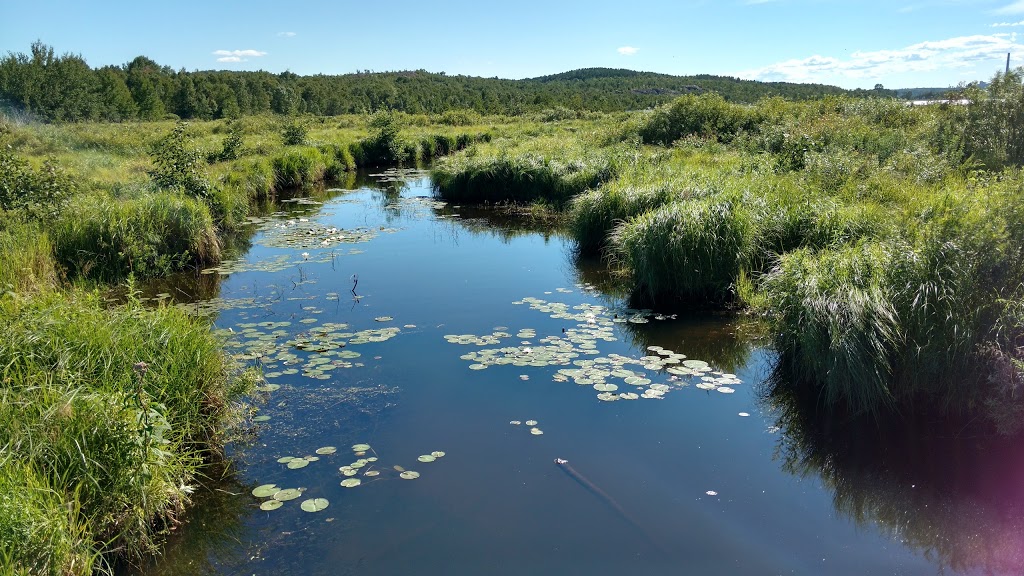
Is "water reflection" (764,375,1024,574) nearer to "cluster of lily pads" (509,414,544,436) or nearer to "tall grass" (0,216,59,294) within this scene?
"cluster of lily pads" (509,414,544,436)

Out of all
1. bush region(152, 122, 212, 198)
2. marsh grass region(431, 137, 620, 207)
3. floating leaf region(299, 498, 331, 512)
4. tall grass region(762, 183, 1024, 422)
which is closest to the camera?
floating leaf region(299, 498, 331, 512)

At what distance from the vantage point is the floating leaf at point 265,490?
4.44 meters

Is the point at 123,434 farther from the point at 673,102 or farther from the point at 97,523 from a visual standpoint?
the point at 673,102

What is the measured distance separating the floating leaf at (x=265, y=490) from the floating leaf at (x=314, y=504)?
28 cm

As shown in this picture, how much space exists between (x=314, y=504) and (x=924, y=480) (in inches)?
171

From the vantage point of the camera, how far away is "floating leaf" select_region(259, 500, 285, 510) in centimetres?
431

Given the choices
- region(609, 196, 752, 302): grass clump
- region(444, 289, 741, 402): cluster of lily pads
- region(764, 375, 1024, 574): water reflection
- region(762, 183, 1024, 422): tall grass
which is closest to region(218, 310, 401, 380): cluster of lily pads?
region(444, 289, 741, 402): cluster of lily pads

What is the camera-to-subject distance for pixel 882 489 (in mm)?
4586

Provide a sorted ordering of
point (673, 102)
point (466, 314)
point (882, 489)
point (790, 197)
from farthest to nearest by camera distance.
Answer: point (673, 102), point (790, 197), point (466, 314), point (882, 489)

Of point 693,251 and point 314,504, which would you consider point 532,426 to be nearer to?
point 314,504

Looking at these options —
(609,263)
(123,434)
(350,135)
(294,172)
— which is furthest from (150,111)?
(123,434)

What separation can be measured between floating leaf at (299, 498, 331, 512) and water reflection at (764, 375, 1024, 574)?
11.3ft

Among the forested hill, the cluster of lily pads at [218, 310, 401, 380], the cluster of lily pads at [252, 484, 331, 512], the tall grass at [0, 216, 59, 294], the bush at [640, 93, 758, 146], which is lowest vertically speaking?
the cluster of lily pads at [252, 484, 331, 512]

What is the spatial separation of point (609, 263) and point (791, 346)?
4.55 m
